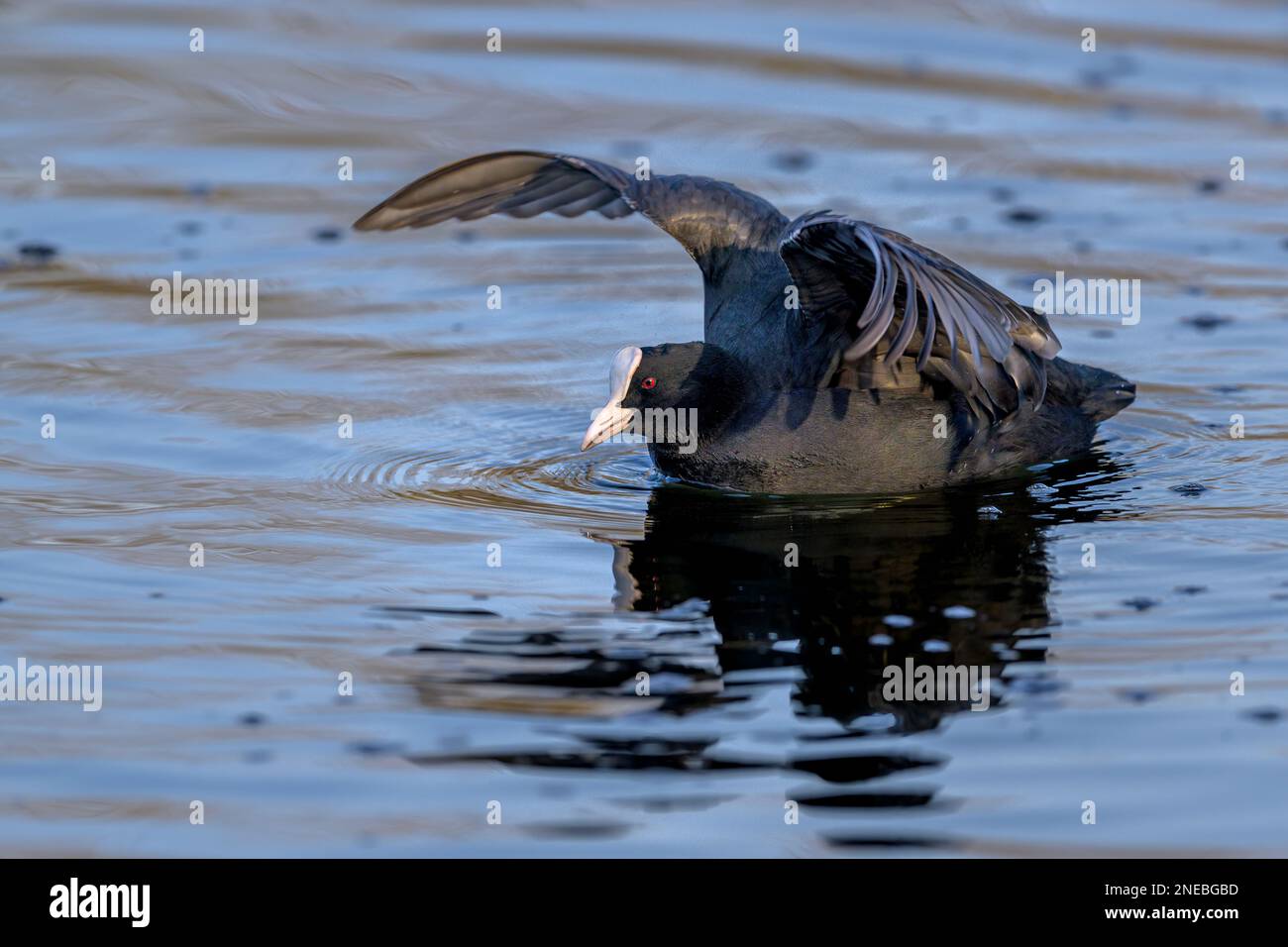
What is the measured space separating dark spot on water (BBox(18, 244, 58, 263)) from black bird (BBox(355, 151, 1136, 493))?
2.82 metres

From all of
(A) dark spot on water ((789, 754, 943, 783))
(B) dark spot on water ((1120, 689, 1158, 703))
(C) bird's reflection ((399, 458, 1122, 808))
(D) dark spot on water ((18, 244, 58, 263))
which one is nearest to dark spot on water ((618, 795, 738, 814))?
(C) bird's reflection ((399, 458, 1122, 808))

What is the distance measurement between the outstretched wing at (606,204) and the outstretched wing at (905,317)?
2.07ft

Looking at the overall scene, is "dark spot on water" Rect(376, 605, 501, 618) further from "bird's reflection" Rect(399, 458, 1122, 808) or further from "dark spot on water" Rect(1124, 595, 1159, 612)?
"dark spot on water" Rect(1124, 595, 1159, 612)

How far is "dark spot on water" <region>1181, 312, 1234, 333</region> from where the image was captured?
346 inches

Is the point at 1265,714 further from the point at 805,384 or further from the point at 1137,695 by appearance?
the point at 805,384

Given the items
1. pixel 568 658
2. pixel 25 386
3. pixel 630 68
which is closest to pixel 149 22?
pixel 630 68

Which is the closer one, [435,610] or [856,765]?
[856,765]

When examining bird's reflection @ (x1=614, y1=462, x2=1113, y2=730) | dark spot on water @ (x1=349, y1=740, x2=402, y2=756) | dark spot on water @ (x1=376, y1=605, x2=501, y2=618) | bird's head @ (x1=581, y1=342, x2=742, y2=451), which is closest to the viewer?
dark spot on water @ (x1=349, y1=740, x2=402, y2=756)

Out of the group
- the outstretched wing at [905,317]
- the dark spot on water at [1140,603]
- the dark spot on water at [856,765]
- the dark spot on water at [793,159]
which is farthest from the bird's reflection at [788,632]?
the dark spot on water at [793,159]

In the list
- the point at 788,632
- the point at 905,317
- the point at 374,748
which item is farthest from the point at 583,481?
the point at 374,748

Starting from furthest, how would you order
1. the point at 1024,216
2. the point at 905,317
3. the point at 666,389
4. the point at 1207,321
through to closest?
the point at 1024,216 < the point at 1207,321 < the point at 666,389 < the point at 905,317

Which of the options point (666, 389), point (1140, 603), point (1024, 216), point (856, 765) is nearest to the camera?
point (856, 765)

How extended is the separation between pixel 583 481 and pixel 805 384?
0.92 metres

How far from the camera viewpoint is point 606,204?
321 inches
